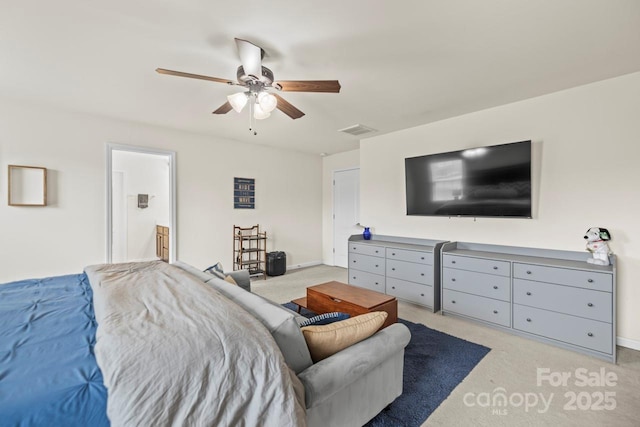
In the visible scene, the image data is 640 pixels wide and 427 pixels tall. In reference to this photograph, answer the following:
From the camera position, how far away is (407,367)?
2.29 m

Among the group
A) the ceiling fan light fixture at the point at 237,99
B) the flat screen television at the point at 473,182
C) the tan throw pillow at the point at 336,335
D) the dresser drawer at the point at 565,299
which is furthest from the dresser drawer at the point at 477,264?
the ceiling fan light fixture at the point at 237,99

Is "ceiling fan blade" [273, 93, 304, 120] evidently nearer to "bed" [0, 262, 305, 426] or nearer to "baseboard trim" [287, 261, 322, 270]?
"bed" [0, 262, 305, 426]

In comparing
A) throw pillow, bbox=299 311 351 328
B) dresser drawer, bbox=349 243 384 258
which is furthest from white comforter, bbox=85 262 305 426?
dresser drawer, bbox=349 243 384 258

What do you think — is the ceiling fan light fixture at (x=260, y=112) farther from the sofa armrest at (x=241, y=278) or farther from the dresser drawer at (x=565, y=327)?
the dresser drawer at (x=565, y=327)

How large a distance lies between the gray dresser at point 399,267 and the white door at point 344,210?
47.4 inches

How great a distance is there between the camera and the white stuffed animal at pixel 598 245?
260 cm

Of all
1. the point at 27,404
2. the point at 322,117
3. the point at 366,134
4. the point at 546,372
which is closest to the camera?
the point at 27,404

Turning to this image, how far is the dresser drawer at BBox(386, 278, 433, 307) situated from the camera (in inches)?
140

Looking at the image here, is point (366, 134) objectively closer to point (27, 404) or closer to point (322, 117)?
point (322, 117)

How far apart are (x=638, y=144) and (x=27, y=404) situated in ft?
14.3

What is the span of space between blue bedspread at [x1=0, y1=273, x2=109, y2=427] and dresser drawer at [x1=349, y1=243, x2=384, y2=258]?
10.9 ft

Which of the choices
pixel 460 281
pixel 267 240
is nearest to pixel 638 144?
pixel 460 281

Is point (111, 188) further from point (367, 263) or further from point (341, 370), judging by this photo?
point (341, 370)

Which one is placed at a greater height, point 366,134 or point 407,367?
point 366,134
